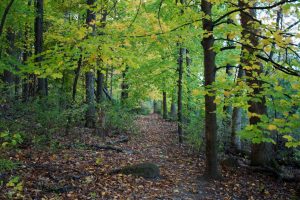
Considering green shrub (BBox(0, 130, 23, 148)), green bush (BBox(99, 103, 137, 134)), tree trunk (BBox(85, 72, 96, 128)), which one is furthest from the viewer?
green bush (BBox(99, 103, 137, 134))

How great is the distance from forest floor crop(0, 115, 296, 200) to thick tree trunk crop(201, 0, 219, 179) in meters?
0.49

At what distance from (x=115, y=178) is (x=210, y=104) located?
320 centimetres

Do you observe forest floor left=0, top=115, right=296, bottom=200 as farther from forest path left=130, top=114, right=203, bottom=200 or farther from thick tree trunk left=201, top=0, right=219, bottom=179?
thick tree trunk left=201, top=0, right=219, bottom=179

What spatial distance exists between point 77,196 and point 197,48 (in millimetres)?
12004

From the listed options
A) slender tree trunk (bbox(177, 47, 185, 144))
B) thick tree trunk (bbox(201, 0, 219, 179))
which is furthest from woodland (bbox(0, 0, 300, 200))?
slender tree trunk (bbox(177, 47, 185, 144))

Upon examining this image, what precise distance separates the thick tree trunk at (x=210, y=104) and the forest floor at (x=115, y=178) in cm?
49

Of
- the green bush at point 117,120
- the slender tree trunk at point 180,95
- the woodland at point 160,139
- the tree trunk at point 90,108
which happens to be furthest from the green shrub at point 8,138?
the slender tree trunk at point 180,95

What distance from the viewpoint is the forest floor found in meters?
6.37

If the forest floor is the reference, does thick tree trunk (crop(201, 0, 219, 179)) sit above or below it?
above

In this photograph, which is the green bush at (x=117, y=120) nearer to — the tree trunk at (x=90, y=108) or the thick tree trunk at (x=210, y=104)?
the tree trunk at (x=90, y=108)

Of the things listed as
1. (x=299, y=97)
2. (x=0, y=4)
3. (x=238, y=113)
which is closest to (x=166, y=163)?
(x=238, y=113)

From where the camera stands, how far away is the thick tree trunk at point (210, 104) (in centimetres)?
761

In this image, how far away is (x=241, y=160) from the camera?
417 inches

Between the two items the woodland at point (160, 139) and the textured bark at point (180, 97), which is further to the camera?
the textured bark at point (180, 97)
